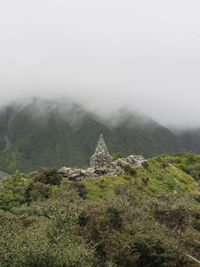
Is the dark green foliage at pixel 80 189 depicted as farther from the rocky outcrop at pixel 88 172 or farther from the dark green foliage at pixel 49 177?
the rocky outcrop at pixel 88 172

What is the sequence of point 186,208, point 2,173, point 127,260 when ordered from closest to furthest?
point 127,260 < point 186,208 < point 2,173

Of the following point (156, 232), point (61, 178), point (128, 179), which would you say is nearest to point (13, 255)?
point (156, 232)

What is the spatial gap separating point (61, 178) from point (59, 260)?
84.6ft

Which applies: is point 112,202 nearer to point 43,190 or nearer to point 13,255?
point 13,255

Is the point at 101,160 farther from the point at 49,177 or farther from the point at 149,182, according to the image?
the point at 49,177

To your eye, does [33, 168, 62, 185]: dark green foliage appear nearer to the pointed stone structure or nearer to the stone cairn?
the stone cairn

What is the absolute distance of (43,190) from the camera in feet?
111

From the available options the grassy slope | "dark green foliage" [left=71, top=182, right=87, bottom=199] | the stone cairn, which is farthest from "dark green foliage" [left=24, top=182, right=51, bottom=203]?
the stone cairn

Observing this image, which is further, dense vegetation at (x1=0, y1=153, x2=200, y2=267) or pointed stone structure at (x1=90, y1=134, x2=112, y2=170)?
pointed stone structure at (x1=90, y1=134, x2=112, y2=170)

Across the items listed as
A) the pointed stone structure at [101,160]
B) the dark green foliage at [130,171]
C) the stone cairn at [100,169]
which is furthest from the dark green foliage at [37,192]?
the pointed stone structure at [101,160]

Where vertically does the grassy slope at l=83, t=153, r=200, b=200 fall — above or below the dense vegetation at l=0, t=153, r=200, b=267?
below

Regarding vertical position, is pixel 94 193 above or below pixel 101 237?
below

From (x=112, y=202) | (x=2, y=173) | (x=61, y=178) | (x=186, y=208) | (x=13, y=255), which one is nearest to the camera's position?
(x=13, y=255)

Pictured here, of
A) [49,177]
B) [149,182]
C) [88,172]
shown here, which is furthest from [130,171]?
[49,177]
